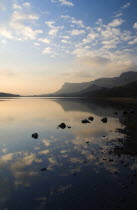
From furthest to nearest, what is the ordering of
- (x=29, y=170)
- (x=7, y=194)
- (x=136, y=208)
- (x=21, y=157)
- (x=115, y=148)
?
1. (x=115, y=148)
2. (x=21, y=157)
3. (x=29, y=170)
4. (x=7, y=194)
5. (x=136, y=208)

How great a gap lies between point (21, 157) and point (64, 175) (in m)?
6.19

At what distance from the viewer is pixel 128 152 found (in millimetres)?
17359

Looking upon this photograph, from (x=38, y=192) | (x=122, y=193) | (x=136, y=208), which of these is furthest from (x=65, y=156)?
(x=136, y=208)

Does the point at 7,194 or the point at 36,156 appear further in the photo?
the point at 36,156

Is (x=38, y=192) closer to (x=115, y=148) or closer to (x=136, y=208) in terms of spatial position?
(x=136, y=208)

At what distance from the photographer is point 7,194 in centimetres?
1059

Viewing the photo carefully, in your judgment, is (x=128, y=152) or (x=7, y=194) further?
(x=128, y=152)

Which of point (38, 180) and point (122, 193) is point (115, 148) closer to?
point (122, 193)

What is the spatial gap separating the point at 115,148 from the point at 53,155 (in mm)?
7199

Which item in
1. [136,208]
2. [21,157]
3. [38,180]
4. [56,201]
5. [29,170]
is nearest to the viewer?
[136,208]

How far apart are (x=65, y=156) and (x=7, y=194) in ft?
24.9

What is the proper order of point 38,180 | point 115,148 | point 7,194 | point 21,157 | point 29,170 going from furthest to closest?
point 115,148 → point 21,157 → point 29,170 → point 38,180 → point 7,194

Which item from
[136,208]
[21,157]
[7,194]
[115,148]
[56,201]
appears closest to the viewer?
[136,208]

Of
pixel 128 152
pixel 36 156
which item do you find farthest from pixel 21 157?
pixel 128 152
